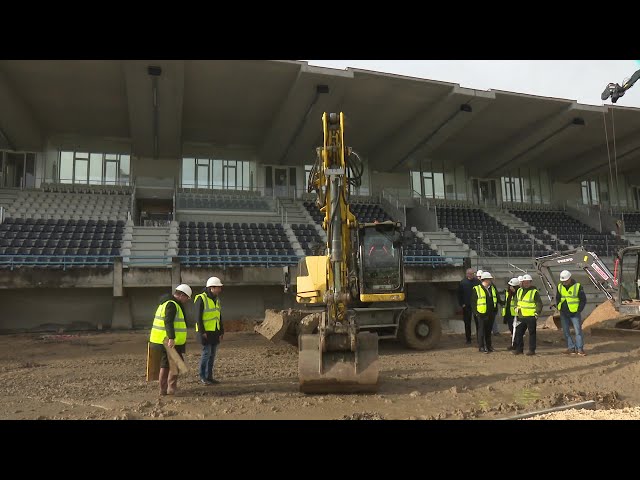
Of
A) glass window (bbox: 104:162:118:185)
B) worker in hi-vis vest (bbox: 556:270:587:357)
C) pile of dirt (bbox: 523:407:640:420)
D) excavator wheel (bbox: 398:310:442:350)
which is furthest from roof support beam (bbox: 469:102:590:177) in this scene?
glass window (bbox: 104:162:118:185)

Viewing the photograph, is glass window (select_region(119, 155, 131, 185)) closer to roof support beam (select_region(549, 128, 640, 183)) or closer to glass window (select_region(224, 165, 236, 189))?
glass window (select_region(224, 165, 236, 189))

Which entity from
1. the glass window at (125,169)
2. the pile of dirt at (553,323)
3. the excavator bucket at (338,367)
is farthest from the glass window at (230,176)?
the excavator bucket at (338,367)

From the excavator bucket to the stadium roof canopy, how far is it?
14.5m

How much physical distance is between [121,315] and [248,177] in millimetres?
12654

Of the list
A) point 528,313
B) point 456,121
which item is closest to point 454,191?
point 456,121

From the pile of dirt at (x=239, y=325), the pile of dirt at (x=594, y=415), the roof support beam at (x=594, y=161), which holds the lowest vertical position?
the pile of dirt at (x=594, y=415)

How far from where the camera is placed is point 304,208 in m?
24.3

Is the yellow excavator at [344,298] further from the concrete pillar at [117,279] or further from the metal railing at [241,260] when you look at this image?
the concrete pillar at [117,279]

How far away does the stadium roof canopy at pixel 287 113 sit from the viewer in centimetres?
1808

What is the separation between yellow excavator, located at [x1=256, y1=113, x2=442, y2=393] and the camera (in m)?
6.05

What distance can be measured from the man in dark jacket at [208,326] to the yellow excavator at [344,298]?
5.06 feet

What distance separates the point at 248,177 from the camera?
25781mm

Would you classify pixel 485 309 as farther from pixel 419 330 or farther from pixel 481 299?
pixel 419 330
